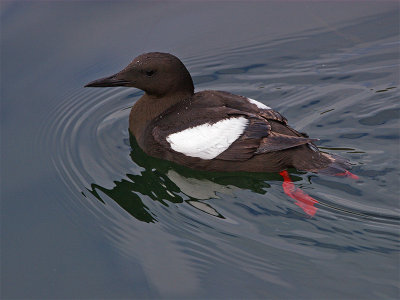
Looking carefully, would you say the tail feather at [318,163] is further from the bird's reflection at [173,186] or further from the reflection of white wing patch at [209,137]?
the reflection of white wing patch at [209,137]

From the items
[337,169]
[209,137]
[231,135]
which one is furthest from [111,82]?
[337,169]

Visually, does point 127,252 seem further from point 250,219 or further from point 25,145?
point 25,145

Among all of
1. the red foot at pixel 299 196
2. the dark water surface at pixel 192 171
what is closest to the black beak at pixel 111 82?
the dark water surface at pixel 192 171

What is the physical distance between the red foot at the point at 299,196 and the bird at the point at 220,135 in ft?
0.08

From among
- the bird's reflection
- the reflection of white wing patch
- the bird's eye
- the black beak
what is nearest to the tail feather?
the bird's reflection

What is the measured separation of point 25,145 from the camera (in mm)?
5969

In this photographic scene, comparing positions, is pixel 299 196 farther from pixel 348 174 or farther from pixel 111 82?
pixel 111 82

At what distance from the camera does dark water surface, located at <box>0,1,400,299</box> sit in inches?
174

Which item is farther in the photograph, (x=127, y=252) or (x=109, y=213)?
(x=109, y=213)

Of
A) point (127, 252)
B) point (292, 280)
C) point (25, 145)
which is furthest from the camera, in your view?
point (25, 145)

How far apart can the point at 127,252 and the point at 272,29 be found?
3772 millimetres

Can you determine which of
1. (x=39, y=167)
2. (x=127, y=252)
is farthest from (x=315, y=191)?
(x=39, y=167)

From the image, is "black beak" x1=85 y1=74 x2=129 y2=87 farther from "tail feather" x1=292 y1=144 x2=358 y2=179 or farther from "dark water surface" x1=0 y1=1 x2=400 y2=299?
"tail feather" x1=292 y1=144 x2=358 y2=179

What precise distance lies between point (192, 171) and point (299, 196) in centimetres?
100
